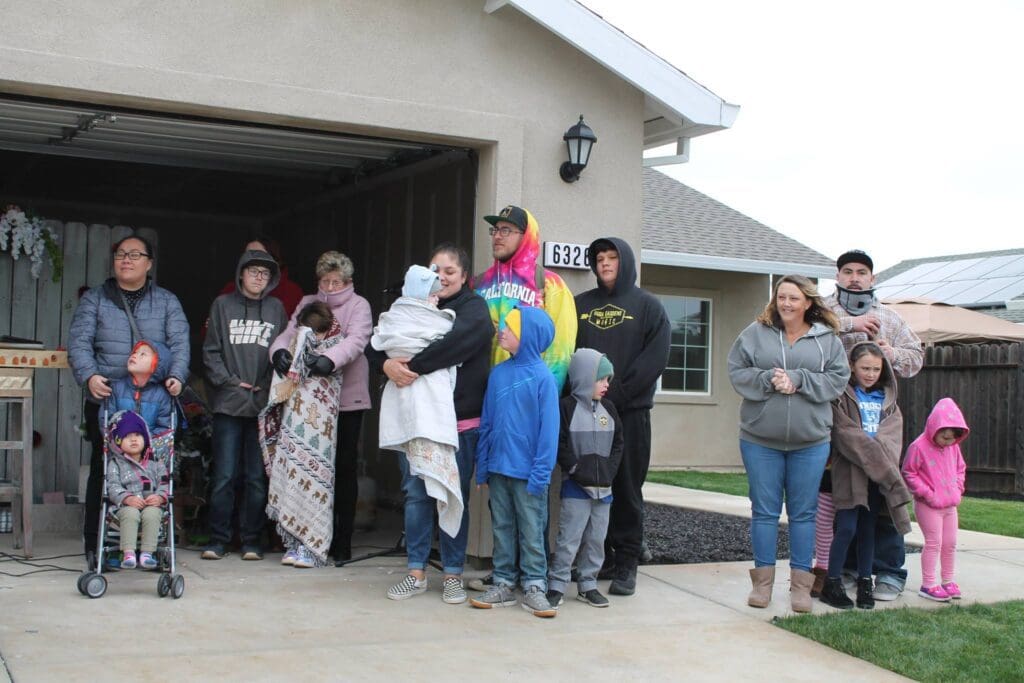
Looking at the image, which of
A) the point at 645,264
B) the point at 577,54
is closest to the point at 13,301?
the point at 577,54

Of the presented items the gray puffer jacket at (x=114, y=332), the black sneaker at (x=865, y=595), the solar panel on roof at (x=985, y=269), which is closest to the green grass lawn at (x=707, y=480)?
the black sneaker at (x=865, y=595)

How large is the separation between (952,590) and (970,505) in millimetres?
6890

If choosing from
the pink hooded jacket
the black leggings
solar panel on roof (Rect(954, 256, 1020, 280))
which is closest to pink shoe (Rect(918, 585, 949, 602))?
the pink hooded jacket

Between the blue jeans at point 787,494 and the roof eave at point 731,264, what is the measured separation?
9.49 metres

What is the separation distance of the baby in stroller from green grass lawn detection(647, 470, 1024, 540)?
7576 millimetres

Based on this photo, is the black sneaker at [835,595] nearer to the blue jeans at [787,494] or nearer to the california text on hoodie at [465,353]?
the blue jeans at [787,494]

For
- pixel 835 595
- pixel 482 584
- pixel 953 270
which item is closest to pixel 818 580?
pixel 835 595

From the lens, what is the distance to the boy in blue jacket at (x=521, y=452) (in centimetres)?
615

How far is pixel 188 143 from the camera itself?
8680 millimetres

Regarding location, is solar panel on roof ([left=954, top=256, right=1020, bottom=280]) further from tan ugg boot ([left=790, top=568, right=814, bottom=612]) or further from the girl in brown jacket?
tan ugg boot ([left=790, top=568, right=814, bottom=612])

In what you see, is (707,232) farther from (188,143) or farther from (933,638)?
(933,638)

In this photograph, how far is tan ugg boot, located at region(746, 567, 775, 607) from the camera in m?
6.54

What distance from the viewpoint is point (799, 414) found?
20.8 ft

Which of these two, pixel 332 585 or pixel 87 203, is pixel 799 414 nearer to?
pixel 332 585
